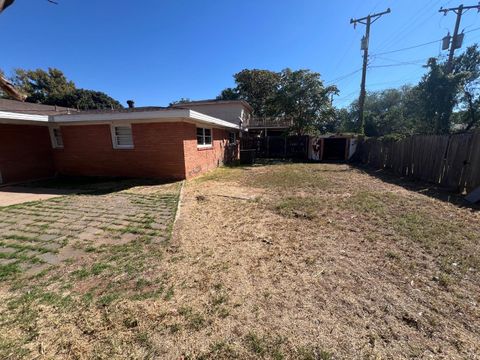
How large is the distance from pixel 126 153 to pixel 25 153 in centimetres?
394

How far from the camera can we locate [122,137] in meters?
8.97

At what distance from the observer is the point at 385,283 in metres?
2.56

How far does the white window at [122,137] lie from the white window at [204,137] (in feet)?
9.33

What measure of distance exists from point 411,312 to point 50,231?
536cm

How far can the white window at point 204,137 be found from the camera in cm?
1047

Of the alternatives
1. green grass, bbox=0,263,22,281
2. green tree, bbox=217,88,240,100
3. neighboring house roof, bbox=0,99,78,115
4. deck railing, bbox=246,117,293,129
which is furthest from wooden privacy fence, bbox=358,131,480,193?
green tree, bbox=217,88,240,100

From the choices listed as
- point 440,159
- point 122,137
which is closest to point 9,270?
point 122,137

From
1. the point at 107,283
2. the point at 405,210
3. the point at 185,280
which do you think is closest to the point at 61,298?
the point at 107,283

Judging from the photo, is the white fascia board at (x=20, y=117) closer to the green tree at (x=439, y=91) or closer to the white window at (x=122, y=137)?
the white window at (x=122, y=137)

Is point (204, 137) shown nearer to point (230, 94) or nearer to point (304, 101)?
point (304, 101)

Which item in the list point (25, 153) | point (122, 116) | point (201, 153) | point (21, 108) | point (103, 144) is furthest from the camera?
point (21, 108)

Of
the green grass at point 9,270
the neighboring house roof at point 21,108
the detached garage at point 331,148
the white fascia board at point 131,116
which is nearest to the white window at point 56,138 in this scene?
the neighboring house roof at point 21,108

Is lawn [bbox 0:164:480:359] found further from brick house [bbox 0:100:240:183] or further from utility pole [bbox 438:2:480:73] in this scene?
utility pole [bbox 438:2:480:73]

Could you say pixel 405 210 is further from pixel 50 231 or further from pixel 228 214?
pixel 50 231
